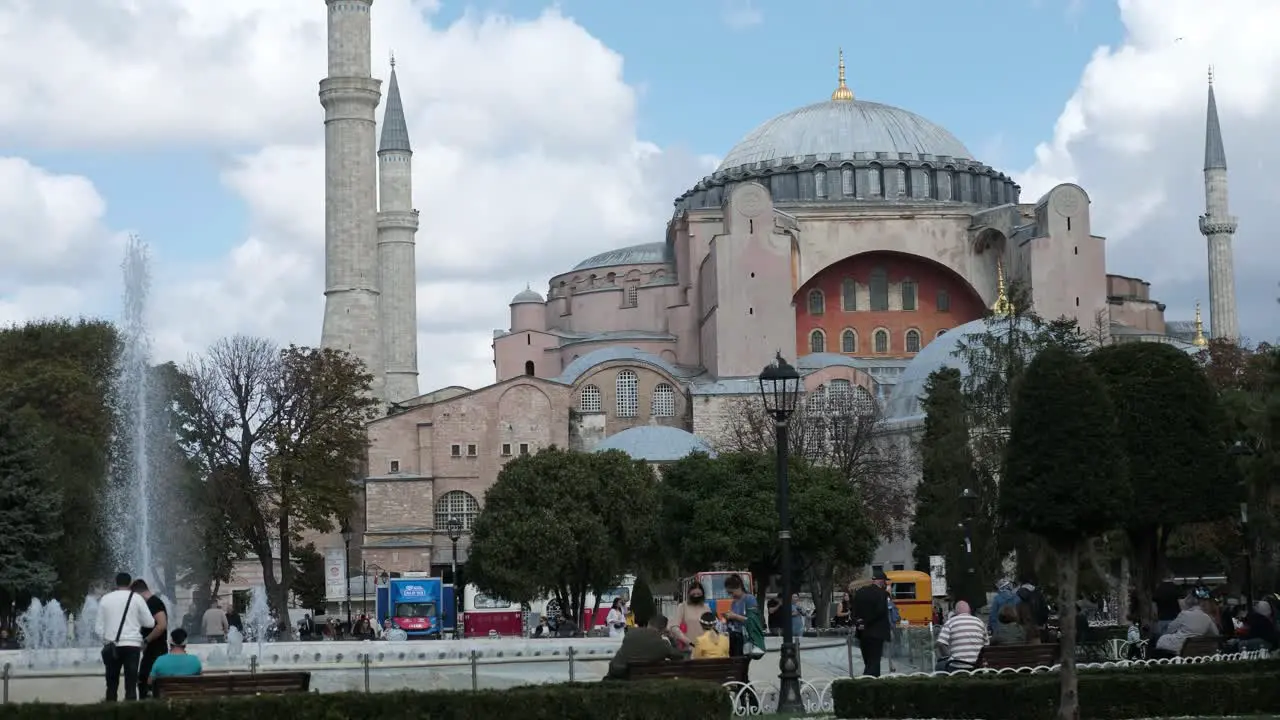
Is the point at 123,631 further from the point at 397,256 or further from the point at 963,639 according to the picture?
the point at 397,256

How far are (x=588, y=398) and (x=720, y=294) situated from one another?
5246mm

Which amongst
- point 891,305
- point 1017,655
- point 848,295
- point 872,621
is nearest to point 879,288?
point 891,305

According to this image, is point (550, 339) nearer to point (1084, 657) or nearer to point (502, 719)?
point (1084, 657)

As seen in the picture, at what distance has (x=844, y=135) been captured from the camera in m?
68.8

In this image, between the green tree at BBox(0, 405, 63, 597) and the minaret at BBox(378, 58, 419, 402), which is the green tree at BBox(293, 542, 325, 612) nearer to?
the minaret at BBox(378, 58, 419, 402)

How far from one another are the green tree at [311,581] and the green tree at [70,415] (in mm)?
12619

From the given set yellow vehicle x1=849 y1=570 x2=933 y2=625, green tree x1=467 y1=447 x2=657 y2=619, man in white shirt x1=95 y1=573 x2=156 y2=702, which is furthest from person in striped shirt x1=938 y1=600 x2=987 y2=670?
green tree x1=467 y1=447 x2=657 y2=619

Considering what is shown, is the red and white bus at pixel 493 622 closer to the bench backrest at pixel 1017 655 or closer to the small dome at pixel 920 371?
the small dome at pixel 920 371

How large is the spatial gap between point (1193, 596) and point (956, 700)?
18.0ft

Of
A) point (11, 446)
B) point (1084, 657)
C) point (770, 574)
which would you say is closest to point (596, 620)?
point (770, 574)

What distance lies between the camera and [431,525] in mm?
56781

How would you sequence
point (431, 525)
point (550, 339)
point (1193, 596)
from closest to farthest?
point (1193, 596) → point (431, 525) → point (550, 339)

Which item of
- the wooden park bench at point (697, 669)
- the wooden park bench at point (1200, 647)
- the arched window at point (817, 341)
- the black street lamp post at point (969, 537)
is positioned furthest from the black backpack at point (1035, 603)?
the arched window at point (817, 341)

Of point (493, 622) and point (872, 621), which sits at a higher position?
point (872, 621)
